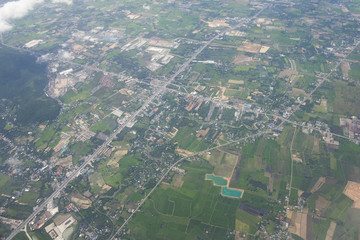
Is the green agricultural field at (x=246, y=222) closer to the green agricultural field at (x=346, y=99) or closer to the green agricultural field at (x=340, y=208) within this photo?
the green agricultural field at (x=340, y=208)

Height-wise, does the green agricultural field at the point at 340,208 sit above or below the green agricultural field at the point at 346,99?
below

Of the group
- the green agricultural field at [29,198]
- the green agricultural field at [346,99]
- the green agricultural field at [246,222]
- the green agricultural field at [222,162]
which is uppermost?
the green agricultural field at [29,198]

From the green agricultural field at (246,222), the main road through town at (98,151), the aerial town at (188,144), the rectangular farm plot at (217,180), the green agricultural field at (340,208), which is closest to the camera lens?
the green agricultural field at (246,222)

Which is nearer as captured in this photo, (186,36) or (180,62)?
(180,62)

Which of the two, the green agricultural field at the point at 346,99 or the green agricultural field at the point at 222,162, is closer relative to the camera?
the green agricultural field at the point at 222,162

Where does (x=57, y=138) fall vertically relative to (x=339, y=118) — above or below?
above

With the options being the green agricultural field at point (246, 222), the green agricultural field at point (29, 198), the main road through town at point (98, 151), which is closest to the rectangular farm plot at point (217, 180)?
the green agricultural field at point (246, 222)

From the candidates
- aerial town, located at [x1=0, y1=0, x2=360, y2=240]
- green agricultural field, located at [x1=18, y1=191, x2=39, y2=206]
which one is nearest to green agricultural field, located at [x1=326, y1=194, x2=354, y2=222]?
aerial town, located at [x1=0, y1=0, x2=360, y2=240]

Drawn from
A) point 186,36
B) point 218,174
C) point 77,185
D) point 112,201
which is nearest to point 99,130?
point 77,185

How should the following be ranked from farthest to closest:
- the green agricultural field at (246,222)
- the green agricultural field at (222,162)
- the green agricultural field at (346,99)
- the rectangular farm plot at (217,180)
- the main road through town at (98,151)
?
the green agricultural field at (346,99) → the green agricultural field at (222,162) → the rectangular farm plot at (217,180) → the main road through town at (98,151) → the green agricultural field at (246,222)

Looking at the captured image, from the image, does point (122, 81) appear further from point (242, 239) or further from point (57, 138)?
point (242, 239)

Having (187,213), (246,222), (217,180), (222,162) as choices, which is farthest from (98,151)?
(246,222)
